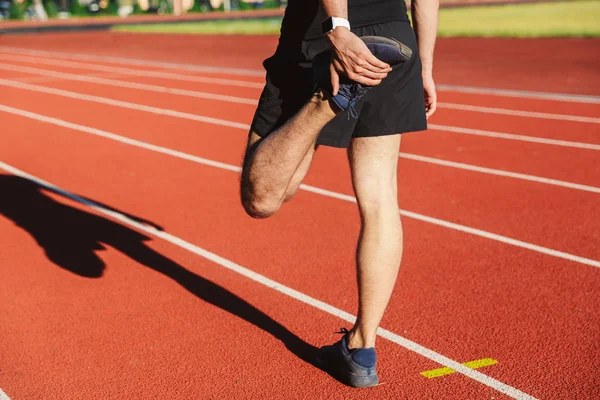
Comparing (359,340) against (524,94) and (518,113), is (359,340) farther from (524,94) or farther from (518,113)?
(524,94)

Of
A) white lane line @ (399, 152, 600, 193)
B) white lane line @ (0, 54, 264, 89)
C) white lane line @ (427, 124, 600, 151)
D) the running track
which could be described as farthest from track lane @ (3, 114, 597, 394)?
white lane line @ (0, 54, 264, 89)

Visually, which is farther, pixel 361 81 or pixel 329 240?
pixel 329 240

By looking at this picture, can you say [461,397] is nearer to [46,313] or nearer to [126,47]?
[46,313]

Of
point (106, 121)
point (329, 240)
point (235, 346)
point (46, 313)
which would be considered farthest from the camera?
point (106, 121)

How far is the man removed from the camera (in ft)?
8.92

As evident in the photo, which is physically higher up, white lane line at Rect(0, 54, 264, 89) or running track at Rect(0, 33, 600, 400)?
running track at Rect(0, 33, 600, 400)

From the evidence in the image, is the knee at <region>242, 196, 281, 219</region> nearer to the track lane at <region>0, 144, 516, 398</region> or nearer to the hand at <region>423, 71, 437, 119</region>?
the track lane at <region>0, 144, 516, 398</region>

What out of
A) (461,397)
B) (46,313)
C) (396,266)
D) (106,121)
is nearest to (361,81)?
(396,266)

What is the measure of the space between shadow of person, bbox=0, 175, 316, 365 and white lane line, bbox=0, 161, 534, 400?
0.08 m

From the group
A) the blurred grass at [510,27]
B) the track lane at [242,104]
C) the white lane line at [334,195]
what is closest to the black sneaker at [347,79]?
the white lane line at [334,195]

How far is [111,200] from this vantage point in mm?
6031

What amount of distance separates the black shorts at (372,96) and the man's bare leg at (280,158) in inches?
4.2

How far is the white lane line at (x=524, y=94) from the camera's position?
34.7ft

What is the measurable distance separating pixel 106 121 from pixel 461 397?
7746 mm
